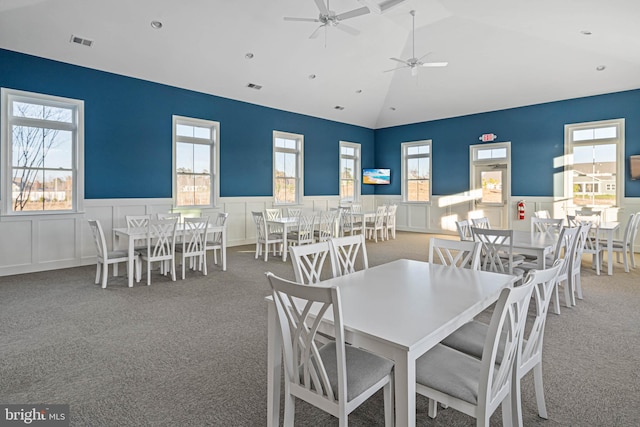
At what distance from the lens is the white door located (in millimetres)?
9516

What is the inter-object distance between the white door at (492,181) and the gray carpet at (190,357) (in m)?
4.83

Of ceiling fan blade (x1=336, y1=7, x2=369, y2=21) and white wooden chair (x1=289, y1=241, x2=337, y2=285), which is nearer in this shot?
white wooden chair (x1=289, y1=241, x2=337, y2=285)

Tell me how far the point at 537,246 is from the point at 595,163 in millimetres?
6090

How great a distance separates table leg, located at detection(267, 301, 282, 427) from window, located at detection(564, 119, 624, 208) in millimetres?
9033

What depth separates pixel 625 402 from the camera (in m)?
2.22

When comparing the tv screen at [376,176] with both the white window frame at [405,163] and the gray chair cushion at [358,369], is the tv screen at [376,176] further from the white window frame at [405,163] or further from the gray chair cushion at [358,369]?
the gray chair cushion at [358,369]

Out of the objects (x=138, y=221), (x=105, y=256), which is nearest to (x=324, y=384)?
(x=105, y=256)

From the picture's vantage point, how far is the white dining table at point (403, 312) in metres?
1.36

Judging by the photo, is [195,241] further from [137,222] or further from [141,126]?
[141,126]

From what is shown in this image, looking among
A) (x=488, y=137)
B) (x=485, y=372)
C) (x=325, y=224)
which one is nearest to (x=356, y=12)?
(x=325, y=224)

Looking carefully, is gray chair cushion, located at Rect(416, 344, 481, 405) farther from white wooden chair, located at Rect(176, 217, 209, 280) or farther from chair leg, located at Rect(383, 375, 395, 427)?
white wooden chair, located at Rect(176, 217, 209, 280)

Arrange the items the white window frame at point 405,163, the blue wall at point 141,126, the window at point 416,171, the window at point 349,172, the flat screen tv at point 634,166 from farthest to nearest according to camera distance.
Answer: the window at point 349,172 → the window at point 416,171 → the white window frame at point 405,163 → the flat screen tv at point 634,166 → the blue wall at point 141,126

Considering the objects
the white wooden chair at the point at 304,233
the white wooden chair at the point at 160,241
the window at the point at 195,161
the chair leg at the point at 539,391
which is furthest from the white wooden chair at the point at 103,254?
the chair leg at the point at 539,391

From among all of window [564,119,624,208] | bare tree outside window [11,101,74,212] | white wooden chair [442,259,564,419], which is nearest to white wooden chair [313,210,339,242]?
bare tree outside window [11,101,74,212]
